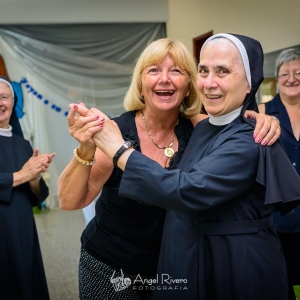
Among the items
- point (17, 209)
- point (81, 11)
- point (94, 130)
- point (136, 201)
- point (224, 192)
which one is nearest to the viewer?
point (224, 192)

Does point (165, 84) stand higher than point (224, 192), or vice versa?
point (165, 84)

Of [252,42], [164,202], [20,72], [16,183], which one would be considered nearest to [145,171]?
[164,202]

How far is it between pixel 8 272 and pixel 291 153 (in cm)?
181

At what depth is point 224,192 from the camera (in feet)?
3.62

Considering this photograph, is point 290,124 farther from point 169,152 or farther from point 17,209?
point 17,209

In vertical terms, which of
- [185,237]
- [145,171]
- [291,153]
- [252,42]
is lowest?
[291,153]

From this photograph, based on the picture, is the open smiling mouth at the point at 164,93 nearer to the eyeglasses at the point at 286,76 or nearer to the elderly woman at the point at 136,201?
the elderly woman at the point at 136,201

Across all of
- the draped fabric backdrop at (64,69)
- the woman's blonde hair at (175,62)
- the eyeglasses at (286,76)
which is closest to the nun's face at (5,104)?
the woman's blonde hair at (175,62)

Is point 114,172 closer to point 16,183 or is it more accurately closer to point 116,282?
point 116,282

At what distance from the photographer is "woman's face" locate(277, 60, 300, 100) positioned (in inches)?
94.4

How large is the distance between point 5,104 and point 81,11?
11.1 ft

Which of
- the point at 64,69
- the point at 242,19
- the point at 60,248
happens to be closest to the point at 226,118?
the point at 242,19

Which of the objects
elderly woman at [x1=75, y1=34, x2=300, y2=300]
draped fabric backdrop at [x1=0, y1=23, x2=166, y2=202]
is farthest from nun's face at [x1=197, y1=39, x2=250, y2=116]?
draped fabric backdrop at [x1=0, y1=23, x2=166, y2=202]

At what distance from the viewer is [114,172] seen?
58.1 inches
